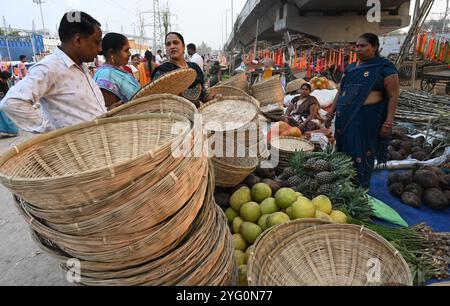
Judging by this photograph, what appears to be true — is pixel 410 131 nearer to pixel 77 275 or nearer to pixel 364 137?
pixel 364 137

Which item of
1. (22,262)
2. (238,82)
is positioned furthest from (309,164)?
(238,82)

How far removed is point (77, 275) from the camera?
111cm

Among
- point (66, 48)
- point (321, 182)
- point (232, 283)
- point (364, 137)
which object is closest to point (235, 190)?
point (321, 182)

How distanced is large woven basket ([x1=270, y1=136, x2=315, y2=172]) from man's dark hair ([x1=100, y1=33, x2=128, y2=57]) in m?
1.66

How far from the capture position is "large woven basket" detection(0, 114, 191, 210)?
0.84 metres

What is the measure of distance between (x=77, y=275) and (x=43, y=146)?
0.58 metres

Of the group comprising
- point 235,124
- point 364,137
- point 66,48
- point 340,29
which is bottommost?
point 364,137

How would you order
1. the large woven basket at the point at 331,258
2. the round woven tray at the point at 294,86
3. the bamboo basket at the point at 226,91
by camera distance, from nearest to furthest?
the large woven basket at the point at 331,258, the bamboo basket at the point at 226,91, the round woven tray at the point at 294,86

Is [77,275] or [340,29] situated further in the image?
[340,29]

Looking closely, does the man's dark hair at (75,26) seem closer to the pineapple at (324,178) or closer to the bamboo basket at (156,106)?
the bamboo basket at (156,106)

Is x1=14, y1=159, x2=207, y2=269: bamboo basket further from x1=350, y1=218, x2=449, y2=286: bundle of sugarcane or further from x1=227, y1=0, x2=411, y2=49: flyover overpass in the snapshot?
x1=227, y1=0, x2=411, y2=49: flyover overpass

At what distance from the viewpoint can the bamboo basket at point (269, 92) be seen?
5.61 metres

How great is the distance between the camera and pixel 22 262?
214 cm

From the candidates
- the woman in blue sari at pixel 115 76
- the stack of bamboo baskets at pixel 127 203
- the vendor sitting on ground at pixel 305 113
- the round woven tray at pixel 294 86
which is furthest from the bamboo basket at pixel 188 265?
the round woven tray at pixel 294 86
